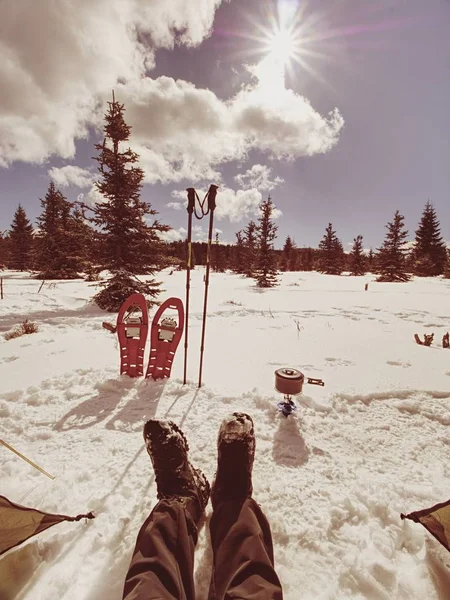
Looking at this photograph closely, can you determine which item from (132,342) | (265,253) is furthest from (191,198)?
(265,253)

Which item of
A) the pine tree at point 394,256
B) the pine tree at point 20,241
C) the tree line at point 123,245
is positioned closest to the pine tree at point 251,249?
the tree line at point 123,245

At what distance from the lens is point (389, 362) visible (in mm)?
5238

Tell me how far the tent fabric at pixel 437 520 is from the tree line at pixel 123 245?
21.2 ft

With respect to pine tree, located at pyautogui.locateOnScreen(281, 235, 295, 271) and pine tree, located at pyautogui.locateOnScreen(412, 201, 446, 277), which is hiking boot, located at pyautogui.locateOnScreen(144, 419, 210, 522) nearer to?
pine tree, located at pyautogui.locateOnScreen(412, 201, 446, 277)

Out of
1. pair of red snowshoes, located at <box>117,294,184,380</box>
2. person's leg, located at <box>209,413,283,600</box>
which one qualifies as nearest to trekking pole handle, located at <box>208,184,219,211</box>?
pair of red snowshoes, located at <box>117,294,184,380</box>

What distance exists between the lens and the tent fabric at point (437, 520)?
5.80ft

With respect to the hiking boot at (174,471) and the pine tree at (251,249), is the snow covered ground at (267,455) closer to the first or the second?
the hiking boot at (174,471)

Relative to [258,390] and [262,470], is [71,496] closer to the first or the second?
[262,470]

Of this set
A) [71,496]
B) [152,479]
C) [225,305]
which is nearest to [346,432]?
[152,479]

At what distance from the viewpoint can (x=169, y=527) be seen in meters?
1.81

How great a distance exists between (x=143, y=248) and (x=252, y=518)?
36.7 feet

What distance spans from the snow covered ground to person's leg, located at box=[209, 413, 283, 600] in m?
0.22

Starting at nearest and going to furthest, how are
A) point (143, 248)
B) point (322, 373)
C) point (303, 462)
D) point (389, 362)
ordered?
1. point (303, 462)
2. point (322, 373)
3. point (389, 362)
4. point (143, 248)

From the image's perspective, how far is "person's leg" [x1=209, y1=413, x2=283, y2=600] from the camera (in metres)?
1.55
